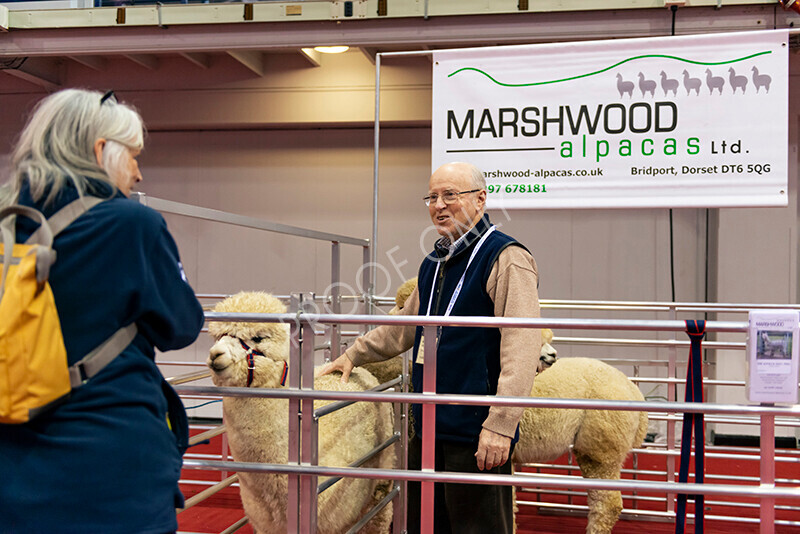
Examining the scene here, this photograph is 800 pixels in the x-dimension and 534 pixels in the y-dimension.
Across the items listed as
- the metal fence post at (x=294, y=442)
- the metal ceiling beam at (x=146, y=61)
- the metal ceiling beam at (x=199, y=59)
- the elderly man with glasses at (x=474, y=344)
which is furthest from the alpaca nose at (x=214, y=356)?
the metal ceiling beam at (x=146, y=61)

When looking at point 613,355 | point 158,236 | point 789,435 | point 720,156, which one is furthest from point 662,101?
point 789,435

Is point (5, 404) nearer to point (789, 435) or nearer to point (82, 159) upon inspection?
point (82, 159)

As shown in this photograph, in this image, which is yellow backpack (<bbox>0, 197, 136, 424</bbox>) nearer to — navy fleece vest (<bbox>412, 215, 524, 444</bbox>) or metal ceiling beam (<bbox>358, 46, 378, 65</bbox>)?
navy fleece vest (<bbox>412, 215, 524, 444</bbox>)

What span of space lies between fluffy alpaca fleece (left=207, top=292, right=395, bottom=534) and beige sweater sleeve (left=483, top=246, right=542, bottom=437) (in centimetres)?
85

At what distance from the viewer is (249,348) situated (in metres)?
2.41

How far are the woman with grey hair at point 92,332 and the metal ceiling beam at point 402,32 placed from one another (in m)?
4.21

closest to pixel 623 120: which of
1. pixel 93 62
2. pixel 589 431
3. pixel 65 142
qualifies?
pixel 589 431

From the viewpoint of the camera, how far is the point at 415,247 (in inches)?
294

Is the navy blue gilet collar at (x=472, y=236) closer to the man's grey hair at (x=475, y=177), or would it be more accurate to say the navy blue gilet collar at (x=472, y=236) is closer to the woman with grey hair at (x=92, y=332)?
the man's grey hair at (x=475, y=177)

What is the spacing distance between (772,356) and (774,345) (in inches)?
1.2

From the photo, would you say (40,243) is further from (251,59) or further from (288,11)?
(251,59)

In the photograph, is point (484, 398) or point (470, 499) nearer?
point (484, 398)

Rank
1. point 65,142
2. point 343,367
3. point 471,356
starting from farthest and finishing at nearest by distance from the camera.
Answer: point 343,367, point 471,356, point 65,142

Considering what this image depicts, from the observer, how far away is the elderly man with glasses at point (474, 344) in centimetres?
199
